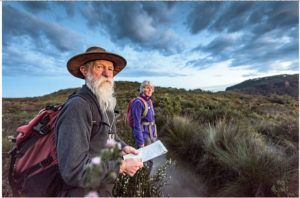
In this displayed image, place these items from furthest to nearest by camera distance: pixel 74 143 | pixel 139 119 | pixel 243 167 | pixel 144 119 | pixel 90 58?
pixel 144 119, pixel 139 119, pixel 243 167, pixel 90 58, pixel 74 143

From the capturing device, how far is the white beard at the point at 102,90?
142 centimetres

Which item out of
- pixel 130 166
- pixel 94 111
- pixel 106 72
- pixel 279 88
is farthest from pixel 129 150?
pixel 279 88

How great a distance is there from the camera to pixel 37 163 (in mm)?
1146

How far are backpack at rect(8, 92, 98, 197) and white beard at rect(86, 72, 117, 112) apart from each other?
21 centimetres

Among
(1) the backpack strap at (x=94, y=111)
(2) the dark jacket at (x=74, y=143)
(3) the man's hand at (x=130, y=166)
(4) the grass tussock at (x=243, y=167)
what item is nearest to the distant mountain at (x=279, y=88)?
(4) the grass tussock at (x=243, y=167)

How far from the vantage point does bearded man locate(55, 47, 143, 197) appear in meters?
0.97

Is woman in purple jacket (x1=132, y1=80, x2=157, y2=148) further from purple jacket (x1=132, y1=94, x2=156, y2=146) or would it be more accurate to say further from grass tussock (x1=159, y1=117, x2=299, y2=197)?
grass tussock (x1=159, y1=117, x2=299, y2=197)

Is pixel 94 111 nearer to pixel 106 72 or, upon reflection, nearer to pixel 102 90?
pixel 102 90

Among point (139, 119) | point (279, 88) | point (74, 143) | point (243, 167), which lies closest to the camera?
→ point (74, 143)

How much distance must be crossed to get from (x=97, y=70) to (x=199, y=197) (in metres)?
3.29

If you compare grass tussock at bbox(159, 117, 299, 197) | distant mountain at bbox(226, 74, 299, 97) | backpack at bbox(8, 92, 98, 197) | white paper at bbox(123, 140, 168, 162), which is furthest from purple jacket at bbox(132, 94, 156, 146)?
distant mountain at bbox(226, 74, 299, 97)

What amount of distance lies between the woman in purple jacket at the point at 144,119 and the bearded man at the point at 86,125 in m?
1.72

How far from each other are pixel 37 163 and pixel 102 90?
29.3 inches

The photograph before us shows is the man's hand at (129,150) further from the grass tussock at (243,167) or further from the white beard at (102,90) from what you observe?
the grass tussock at (243,167)
